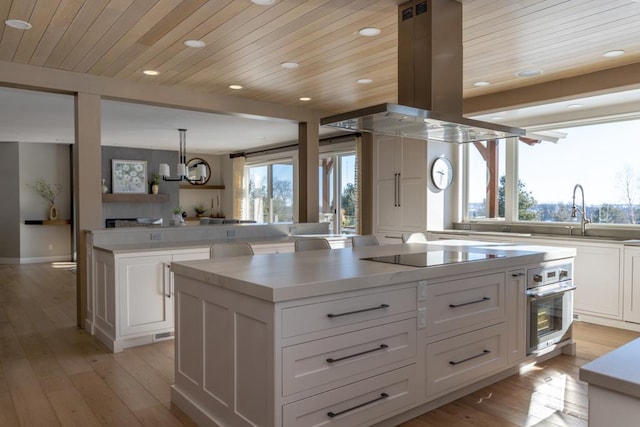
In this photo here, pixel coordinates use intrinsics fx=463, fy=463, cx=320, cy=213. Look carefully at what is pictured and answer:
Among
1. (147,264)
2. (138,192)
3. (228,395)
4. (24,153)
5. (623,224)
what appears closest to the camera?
(228,395)

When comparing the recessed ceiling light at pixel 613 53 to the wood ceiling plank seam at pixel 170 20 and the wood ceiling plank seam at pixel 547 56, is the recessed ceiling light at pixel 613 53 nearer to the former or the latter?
the wood ceiling plank seam at pixel 547 56

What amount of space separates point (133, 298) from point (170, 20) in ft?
7.21

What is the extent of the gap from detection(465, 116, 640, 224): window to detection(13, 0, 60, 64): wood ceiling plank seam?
5.07 meters

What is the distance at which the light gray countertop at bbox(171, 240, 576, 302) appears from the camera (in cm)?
197

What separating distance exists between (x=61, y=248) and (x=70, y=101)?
5.03 metres

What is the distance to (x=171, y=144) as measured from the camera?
9.65m

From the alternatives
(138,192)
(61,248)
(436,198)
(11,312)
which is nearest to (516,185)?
(436,198)

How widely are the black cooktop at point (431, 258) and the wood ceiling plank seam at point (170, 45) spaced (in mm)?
1791

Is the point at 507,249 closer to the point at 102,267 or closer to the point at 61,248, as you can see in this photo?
the point at 102,267

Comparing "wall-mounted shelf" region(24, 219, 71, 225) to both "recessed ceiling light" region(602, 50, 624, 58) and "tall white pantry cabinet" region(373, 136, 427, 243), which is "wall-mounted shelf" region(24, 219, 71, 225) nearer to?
"tall white pantry cabinet" region(373, 136, 427, 243)

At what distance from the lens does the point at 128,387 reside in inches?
119

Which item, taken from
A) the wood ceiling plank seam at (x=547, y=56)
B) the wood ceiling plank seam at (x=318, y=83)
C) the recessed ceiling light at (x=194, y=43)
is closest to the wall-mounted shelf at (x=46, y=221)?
the wood ceiling plank seam at (x=318, y=83)

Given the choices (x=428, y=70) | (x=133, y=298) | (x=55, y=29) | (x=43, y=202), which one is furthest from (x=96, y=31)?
(x=43, y=202)

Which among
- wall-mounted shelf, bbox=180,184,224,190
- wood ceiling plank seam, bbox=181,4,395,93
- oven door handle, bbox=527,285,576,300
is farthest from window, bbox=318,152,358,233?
oven door handle, bbox=527,285,576,300
